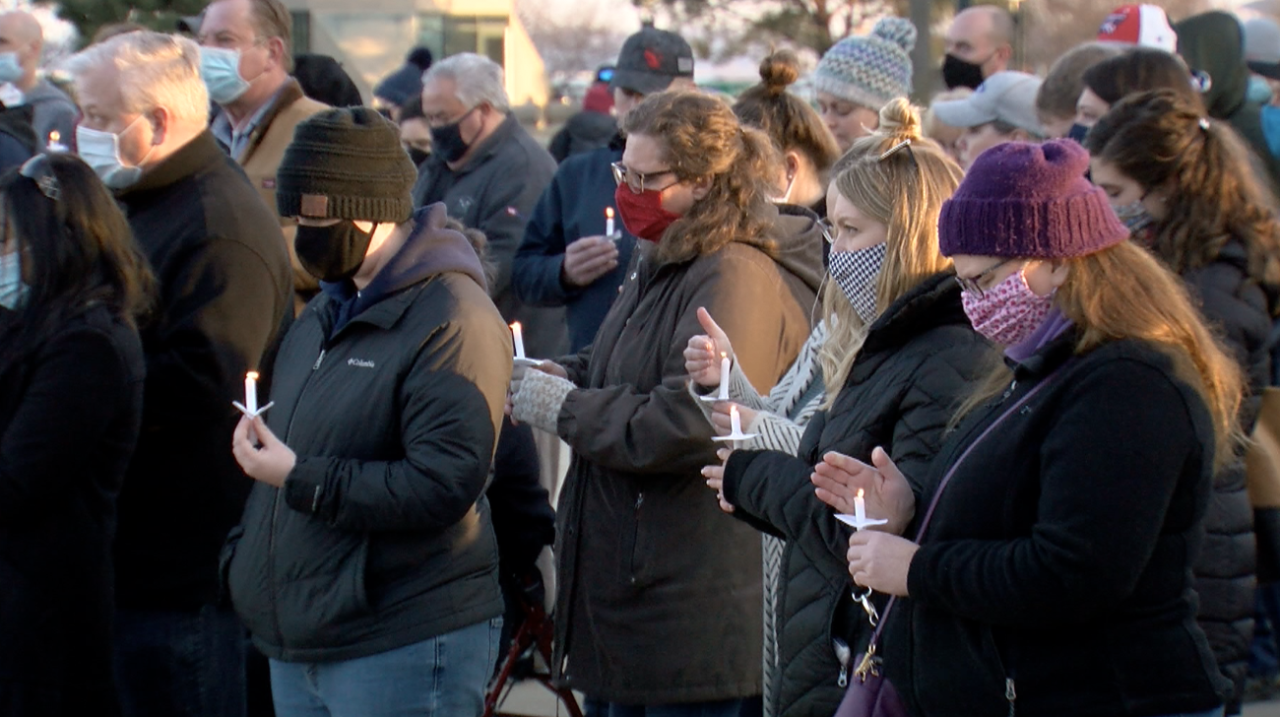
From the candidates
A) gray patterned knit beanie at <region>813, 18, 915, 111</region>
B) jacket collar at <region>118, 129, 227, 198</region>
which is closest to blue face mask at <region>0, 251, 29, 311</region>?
jacket collar at <region>118, 129, 227, 198</region>

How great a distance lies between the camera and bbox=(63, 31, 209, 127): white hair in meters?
4.07

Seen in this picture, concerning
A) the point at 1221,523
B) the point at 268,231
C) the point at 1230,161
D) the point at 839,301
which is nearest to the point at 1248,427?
the point at 1221,523

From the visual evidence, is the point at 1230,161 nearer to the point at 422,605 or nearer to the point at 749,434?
the point at 749,434

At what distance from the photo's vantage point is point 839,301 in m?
3.08

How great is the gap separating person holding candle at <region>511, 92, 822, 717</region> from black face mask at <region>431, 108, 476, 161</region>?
295 cm

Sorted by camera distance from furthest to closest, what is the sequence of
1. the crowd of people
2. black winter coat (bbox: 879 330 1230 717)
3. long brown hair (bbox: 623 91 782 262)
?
long brown hair (bbox: 623 91 782 262) → the crowd of people → black winter coat (bbox: 879 330 1230 717)

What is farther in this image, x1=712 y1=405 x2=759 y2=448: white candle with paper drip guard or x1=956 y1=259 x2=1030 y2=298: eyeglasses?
x1=712 y1=405 x2=759 y2=448: white candle with paper drip guard

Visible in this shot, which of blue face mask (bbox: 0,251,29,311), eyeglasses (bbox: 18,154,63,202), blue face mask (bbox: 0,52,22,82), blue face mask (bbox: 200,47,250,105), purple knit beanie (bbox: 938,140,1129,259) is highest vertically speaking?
purple knit beanie (bbox: 938,140,1129,259)

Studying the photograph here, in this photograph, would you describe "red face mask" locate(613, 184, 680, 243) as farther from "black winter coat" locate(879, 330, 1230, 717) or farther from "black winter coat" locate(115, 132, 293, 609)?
"black winter coat" locate(879, 330, 1230, 717)

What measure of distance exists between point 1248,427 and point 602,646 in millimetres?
1619

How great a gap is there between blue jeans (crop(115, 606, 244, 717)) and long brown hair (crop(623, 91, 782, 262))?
1.57 metres

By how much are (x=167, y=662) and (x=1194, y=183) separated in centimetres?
284

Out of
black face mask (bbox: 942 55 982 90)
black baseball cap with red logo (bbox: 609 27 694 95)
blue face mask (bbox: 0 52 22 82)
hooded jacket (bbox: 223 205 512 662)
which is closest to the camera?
hooded jacket (bbox: 223 205 512 662)

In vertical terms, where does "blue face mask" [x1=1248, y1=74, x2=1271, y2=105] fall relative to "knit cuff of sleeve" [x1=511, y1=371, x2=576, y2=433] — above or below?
below
